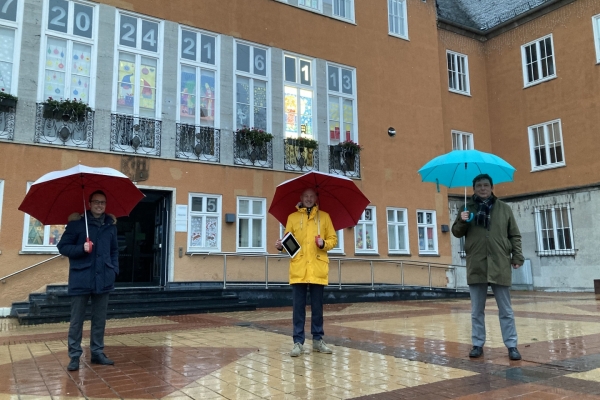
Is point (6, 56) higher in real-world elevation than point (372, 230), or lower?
higher

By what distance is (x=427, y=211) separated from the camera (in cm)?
1917

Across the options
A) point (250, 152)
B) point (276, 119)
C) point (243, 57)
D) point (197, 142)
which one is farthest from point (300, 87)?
point (197, 142)

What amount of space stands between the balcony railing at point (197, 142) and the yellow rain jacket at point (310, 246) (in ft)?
28.3

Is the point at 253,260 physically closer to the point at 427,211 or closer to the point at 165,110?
the point at 165,110

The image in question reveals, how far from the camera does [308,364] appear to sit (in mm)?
5523

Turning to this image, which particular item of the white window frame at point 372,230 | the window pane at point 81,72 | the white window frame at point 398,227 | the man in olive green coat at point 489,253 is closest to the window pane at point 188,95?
the window pane at point 81,72

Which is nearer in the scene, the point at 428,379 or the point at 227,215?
the point at 428,379

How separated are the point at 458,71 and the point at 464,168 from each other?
719 inches

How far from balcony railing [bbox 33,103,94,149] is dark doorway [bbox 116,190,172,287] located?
216cm

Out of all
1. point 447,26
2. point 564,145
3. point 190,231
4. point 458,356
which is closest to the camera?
point 458,356

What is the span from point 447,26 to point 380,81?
6.51 m

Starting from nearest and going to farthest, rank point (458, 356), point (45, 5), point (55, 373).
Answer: point (55, 373) < point (458, 356) < point (45, 5)

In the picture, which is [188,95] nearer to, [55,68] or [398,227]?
[55,68]

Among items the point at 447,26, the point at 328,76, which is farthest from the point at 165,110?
the point at 447,26
